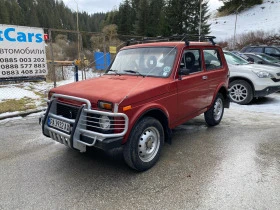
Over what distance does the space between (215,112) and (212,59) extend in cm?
127

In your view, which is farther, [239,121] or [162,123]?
[239,121]

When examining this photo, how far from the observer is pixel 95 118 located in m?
3.06

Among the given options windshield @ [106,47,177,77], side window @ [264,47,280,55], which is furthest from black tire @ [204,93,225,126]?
side window @ [264,47,280,55]

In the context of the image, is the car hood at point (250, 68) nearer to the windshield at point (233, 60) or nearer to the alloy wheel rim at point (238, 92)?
the windshield at point (233, 60)

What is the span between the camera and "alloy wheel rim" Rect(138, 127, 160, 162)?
3.44 metres

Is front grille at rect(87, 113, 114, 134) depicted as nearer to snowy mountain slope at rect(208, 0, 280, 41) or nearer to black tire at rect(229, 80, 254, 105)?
black tire at rect(229, 80, 254, 105)

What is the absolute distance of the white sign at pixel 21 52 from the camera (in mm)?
7254

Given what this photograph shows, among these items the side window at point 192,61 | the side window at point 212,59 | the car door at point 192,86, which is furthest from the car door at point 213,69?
the side window at point 192,61

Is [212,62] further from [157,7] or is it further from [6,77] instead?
[157,7]

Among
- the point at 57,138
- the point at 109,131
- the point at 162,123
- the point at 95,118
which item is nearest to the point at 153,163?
the point at 162,123

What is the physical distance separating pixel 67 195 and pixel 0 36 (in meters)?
6.19

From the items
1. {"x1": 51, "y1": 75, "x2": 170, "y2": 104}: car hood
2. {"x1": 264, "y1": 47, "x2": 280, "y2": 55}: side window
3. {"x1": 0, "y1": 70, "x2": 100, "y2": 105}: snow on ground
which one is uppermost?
{"x1": 264, "y1": 47, "x2": 280, "y2": 55}: side window

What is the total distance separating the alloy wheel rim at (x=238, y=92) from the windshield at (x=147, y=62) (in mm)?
4824

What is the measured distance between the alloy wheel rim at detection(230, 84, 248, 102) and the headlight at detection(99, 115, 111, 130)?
6278 millimetres
